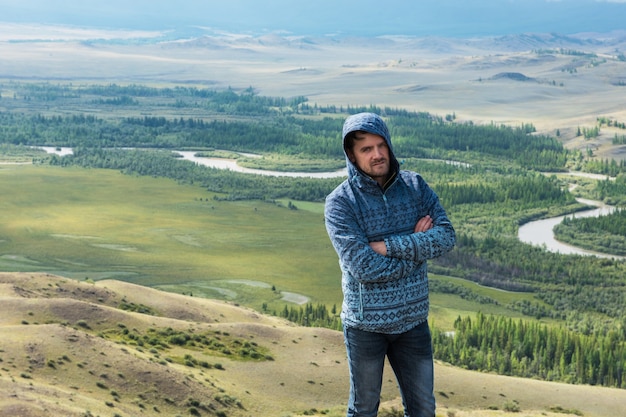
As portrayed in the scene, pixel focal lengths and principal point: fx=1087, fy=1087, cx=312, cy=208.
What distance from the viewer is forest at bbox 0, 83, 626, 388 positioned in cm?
5678

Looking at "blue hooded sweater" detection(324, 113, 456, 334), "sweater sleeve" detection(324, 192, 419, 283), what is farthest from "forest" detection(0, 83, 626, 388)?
"sweater sleeve" detection(324, 192, 419, 283)

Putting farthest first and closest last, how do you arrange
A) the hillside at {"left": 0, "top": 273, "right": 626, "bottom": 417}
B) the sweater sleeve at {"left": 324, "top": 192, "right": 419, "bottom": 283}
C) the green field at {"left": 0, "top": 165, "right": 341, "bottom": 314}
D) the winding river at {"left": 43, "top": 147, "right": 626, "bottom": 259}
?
the winding river at {"left": 43, "top": 147, "right": 626, "bottom": 259} < the green field at {"left": 0, "top": 165, "right": 341, "bottom": 314} < the hillside at {"left": 0, "top": 273, "right": 626, "bottom": 417} < the sweater sleeve at {"left": 324, "top": 192, "right": 419, "bottom": 283}

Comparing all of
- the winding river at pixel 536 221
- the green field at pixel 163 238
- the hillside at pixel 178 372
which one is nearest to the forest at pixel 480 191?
the winding river at pixel 536 221

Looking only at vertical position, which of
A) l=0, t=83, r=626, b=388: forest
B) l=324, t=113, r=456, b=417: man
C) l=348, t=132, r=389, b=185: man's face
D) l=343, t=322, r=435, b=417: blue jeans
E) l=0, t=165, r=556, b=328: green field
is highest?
l=348, t=132, r=389, b=185: man's face

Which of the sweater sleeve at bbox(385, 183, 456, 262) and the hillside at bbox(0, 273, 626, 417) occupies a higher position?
the sweater sleeve at bbox(385, 183, 456, 262)

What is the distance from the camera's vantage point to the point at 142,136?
172 metres

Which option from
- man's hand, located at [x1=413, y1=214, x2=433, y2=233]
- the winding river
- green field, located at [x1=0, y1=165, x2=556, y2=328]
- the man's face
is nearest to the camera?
the man's face

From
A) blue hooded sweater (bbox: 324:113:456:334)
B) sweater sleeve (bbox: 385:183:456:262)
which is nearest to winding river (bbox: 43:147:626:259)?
sweater sleeve (bbox: 385:183:456:262)

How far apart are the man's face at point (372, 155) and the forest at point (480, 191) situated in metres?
0.85

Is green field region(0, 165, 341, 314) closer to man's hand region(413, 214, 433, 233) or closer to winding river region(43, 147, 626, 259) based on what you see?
winding river region(43, 147, 626, 259)

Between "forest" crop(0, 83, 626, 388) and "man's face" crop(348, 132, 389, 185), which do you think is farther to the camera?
"forest" crop(0, 83, 626, 388)

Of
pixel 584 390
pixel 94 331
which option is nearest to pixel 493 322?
pixel 584 390

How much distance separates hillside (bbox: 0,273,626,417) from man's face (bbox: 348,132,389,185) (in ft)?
46.8

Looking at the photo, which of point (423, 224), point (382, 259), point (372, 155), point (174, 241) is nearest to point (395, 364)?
point (382, 259)
